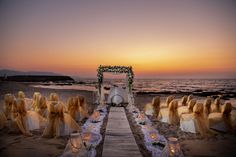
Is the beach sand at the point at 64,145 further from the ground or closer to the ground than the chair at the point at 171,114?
closer to the ground

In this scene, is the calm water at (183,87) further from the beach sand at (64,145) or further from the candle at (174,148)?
the candle at (174,148)

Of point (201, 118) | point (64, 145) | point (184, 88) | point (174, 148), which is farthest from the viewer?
point (184, 88)

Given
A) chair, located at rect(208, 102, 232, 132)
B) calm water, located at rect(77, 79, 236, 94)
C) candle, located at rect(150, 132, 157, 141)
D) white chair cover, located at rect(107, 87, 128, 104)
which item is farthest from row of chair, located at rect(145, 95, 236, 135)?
calm water, located at rect(77, 79, 236, 94)

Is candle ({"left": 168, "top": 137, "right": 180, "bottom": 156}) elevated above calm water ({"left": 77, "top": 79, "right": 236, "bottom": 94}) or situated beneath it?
elevated above

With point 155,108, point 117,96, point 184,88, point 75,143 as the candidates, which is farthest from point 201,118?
point 184,88

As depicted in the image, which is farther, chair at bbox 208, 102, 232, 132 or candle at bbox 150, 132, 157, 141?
chair at bbox 208, 102, 232, 132

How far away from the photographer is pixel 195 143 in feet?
24.9

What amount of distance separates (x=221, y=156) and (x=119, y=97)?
1018 centimetres

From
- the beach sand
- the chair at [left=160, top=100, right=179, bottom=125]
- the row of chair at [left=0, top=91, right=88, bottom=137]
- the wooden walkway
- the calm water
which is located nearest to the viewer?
the wooden walkway

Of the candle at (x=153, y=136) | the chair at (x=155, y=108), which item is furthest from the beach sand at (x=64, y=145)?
the chair at (x=155, y=108)

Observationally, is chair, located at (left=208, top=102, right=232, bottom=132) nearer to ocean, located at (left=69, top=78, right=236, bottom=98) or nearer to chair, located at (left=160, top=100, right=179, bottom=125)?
chair, located at (left=160, top=100, right=179, bottom=125)

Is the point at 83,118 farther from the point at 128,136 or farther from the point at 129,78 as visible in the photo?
the point at 129,78

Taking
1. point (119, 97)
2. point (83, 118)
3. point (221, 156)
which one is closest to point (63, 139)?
point (83, 118)

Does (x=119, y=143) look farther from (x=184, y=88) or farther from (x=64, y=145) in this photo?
(x=184, y=88)
